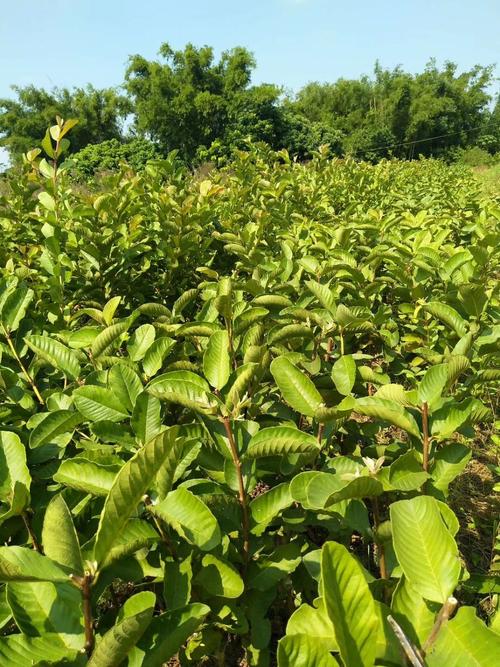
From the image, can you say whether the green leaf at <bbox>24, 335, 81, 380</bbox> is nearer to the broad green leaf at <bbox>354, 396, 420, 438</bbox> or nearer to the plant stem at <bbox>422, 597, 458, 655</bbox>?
the broad green leaf at <bbox>354, 396, 420, 438</bbox>

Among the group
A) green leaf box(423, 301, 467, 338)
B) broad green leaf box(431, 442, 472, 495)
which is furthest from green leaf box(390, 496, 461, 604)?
green leaf box(423, 301, 467, 338)

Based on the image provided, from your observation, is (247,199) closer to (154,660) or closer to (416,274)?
(416,274)

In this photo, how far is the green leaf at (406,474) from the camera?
923 millimetres

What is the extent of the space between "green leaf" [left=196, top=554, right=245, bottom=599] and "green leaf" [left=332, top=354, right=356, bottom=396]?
19.5 inches

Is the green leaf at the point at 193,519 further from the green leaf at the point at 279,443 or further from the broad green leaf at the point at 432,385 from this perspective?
the broad green leaf at the point at 432,385

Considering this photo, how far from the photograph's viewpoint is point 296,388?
1129 millimetres

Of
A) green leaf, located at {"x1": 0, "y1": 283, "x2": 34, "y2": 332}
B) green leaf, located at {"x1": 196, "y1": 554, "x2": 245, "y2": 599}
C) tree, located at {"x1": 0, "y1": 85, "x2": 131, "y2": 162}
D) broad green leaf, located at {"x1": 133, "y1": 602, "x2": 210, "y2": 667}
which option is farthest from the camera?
tree, located at {"x1": 0, "y1": 85, "x2": 131, "y2": 162}

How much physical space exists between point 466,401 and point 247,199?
3.51 meters

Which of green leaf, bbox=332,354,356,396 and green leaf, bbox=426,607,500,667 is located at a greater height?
green leaf, bbox=332,354,356,396

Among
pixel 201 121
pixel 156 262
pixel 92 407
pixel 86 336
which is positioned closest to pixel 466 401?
pixel 92 407

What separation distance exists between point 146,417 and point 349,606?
23.9 inches

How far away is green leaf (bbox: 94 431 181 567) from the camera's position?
615 millimetres

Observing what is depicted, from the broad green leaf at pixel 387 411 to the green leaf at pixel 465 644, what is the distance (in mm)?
444

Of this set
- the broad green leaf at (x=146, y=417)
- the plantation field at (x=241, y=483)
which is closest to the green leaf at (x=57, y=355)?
the plantation field at (x=241, y=483)
